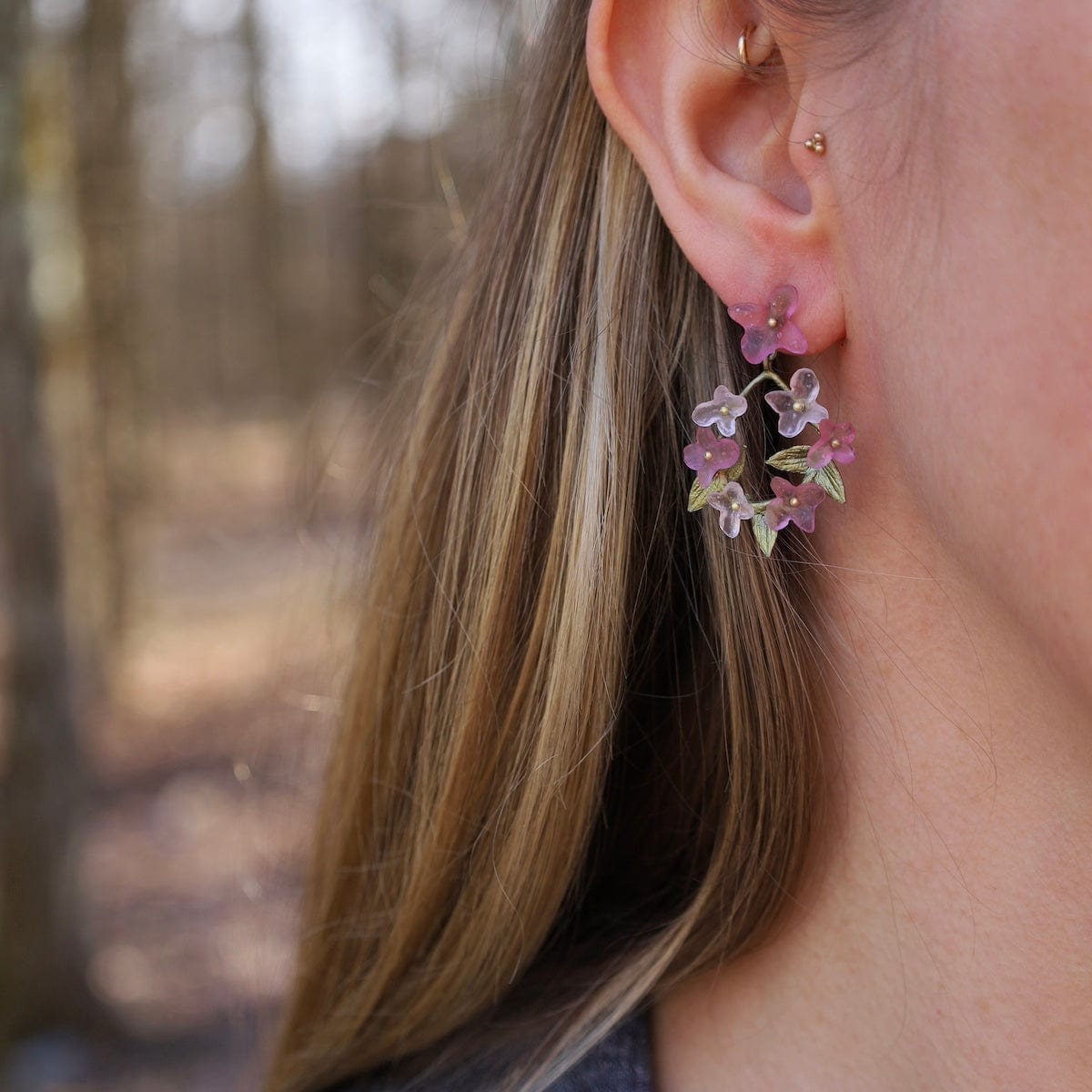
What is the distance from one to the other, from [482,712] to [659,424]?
378 mm

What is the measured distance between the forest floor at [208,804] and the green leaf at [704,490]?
74 centimetres

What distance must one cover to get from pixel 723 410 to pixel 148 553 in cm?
1249

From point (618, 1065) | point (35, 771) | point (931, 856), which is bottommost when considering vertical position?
point (35, 771)

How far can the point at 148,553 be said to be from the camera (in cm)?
1248

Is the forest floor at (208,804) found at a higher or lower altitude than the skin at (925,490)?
lower

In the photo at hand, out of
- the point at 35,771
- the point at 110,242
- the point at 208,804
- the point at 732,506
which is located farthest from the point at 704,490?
the point at 208,804

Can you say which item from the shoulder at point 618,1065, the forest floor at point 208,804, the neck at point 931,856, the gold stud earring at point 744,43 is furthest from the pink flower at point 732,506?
the forest floor at point 208,804

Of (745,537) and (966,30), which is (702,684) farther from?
(966,30)

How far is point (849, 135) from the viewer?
908 millimetres

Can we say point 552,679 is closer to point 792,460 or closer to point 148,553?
point 792,460

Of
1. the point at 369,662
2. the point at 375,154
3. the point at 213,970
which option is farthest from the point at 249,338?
the point at 369,662

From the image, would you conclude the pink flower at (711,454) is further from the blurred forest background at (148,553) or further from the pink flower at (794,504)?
the blurred forest background at (148,553)

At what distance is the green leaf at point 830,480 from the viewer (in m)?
0.99

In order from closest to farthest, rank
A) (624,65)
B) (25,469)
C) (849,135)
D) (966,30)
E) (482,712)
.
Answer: (966,30)
(849,135)
(624,65)
(482,712)
(25,469)
